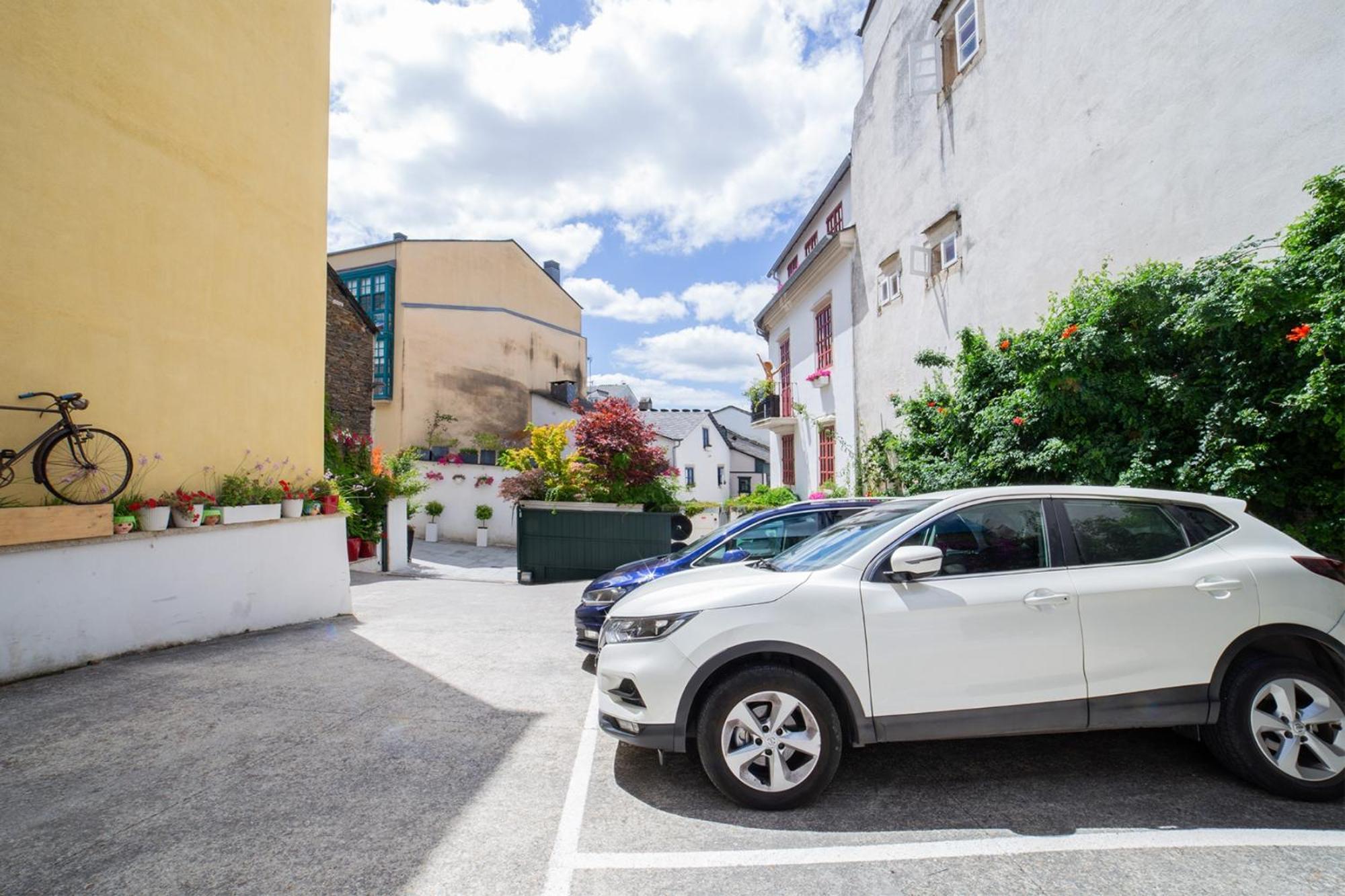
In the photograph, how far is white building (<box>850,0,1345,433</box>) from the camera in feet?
17.7

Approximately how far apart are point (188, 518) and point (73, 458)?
1096 mm

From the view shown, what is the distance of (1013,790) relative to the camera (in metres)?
3.41

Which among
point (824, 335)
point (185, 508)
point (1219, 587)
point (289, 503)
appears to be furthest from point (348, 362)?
point (1219, 587)

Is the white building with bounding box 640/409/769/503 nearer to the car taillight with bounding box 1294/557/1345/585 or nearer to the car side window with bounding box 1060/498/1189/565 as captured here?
the car side window with bounding box 1060/498/1189/565

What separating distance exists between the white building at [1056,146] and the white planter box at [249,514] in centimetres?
984

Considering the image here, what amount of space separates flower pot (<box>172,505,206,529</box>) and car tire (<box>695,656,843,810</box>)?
20.0ft

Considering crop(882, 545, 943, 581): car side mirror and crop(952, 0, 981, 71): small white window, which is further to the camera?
crop(952, 0, 981, 71): small white window

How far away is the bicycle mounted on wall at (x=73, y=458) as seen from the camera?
545 cm

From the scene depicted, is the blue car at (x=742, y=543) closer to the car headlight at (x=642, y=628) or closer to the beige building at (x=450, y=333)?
the car headlight at (x=642, y=628)

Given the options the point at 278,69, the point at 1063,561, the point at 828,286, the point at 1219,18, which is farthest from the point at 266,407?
the point at 828,286

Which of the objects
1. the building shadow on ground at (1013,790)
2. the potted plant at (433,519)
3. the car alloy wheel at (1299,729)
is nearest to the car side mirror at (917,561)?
the building shadow on ground at (1013,790)

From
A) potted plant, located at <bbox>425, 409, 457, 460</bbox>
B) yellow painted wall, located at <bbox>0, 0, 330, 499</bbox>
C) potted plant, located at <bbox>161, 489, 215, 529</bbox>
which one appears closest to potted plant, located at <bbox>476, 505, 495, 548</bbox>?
potted plant, located at <bbox>425, 409, 457, 460</bbox>

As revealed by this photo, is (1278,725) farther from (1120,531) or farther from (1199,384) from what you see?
(1199,384)

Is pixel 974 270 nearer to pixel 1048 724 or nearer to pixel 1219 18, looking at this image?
pixel 1219 18
